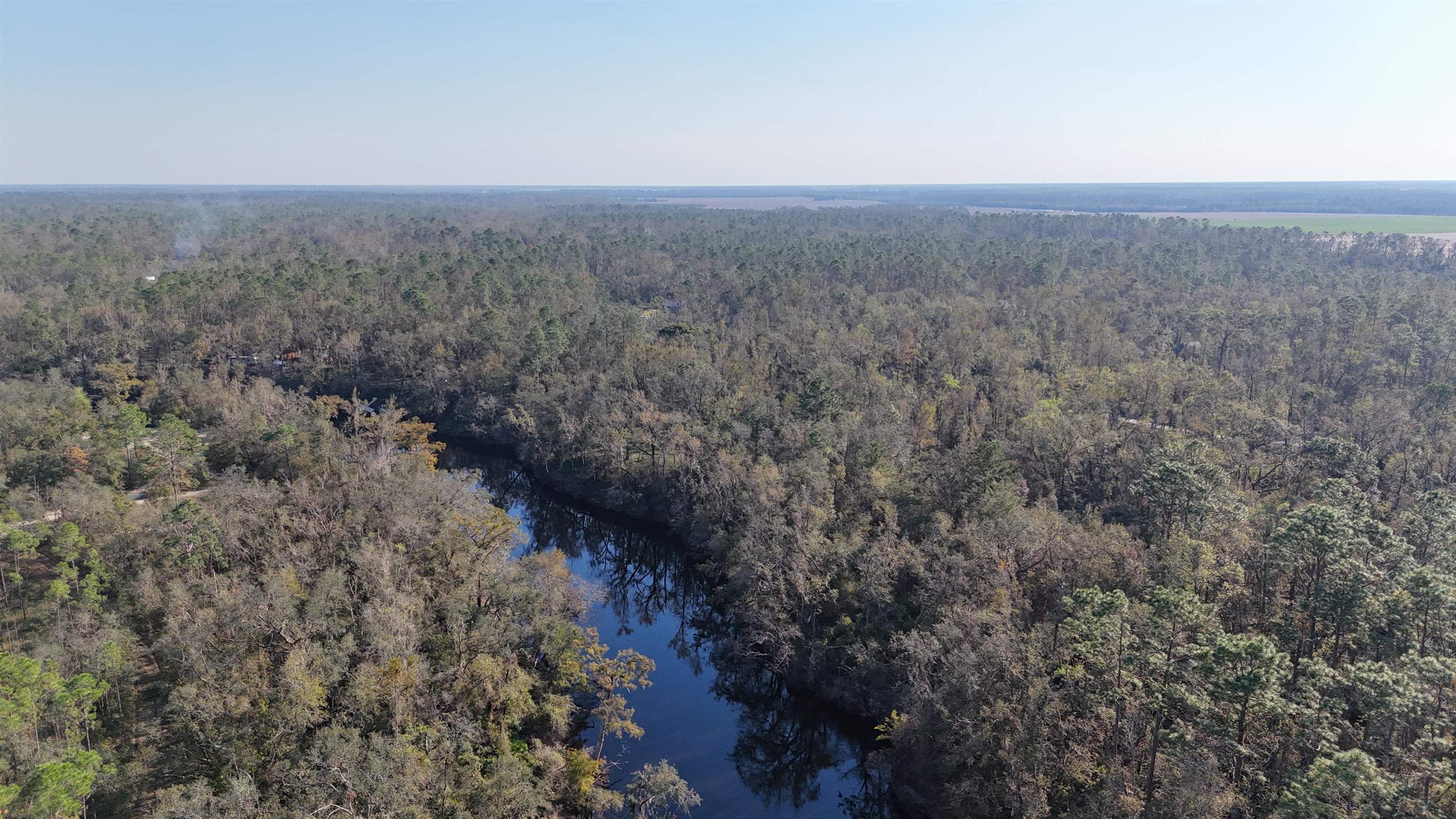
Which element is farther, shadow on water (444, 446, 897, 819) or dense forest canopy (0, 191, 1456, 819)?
shadow on water (444, 446, 897, 819)

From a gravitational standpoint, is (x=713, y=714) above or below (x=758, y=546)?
below

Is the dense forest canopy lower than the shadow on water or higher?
higher

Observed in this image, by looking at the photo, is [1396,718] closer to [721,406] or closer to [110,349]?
[721,406]

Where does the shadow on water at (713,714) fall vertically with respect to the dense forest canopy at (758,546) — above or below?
below

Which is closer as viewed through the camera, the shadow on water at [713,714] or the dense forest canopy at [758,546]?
the dense forest canopy at [758,546]
